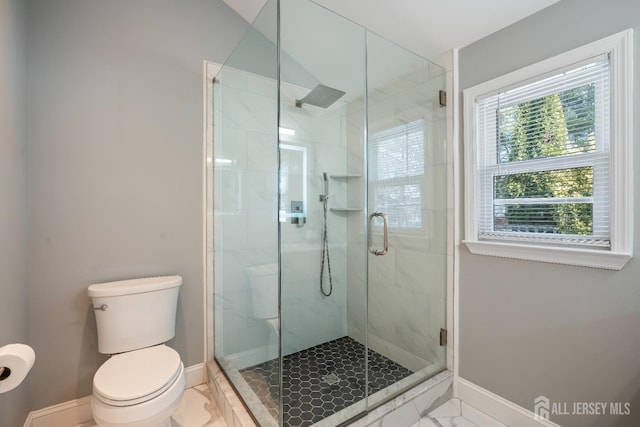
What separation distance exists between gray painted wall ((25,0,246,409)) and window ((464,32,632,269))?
6.27 ft

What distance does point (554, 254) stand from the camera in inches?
59.2

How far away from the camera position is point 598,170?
1.39m

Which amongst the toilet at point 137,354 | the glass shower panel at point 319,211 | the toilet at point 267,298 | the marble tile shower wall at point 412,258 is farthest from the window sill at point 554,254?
the toilet at point 137,354

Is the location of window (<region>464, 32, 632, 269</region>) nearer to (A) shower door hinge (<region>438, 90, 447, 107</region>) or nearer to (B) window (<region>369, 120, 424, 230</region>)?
(A) shower door hinge (<region>438, 90, 447, 107</region>)

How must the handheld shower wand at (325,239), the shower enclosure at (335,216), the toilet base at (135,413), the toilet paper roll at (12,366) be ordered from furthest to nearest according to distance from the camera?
the handheld shower wand at (325,239) < the shower enclosure at (335,216) < the toilet base at (135,413) < the toilet paper roll at (12,366)

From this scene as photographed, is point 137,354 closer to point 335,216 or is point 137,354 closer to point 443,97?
point 335,216

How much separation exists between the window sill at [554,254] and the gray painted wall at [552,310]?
0.04 m

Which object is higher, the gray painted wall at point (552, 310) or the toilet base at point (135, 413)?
the gray painted wall at point (552, 310)

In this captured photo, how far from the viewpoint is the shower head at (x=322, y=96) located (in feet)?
6.68

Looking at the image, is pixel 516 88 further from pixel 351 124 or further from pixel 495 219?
pixel 351 124

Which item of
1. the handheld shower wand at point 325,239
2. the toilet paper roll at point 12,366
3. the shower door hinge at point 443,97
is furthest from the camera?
the handheld shower wand at point 325,239

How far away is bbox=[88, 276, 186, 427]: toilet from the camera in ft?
3.97

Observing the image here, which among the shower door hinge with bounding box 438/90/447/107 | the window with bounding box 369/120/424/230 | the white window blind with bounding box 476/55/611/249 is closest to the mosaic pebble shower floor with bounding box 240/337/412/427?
the window with bounding box 369/120/424/230

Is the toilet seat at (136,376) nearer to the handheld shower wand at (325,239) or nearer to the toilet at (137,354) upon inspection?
the toilet at (137,354)
